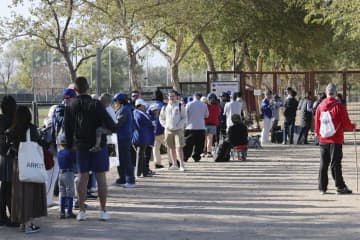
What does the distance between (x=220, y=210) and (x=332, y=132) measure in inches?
104

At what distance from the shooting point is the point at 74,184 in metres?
10.6

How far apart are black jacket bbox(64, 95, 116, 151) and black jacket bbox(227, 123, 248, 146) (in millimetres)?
9463

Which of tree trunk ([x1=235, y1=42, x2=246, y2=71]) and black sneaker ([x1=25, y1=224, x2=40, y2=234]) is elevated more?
tree trunk ([x1=235, y1=42, x2=246, y2=71])

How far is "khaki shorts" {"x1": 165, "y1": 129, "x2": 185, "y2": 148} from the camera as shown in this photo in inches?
643

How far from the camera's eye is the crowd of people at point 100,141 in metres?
9.44

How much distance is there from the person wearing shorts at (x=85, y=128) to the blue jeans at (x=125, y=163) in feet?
11.2

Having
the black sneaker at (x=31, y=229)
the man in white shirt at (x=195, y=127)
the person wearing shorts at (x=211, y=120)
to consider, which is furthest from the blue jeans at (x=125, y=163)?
the person wearing shorts at (x=211, y=120)

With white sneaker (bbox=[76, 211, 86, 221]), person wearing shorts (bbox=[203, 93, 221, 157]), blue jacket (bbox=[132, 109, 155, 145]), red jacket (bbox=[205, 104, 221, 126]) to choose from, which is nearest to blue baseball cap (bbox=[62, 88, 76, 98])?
white sneaker (bbox=[76, 211, 86, 221])

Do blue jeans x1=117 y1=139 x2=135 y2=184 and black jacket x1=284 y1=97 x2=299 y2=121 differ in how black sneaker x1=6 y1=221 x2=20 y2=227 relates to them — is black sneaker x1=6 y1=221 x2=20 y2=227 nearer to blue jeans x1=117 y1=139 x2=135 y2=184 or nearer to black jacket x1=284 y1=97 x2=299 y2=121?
blue jeans x1=117 y1=139 x2=135 y2=184

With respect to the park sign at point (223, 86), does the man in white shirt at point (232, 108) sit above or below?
below

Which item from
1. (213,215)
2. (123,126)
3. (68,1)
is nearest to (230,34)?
(68,1)

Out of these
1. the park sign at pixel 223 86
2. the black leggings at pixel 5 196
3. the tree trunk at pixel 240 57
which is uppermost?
the tree trunk at pixel 240 57

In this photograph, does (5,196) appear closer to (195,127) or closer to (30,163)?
(30,163)

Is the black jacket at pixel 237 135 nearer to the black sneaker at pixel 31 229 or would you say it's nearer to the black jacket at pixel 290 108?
the black jacket at pixel 290 108
